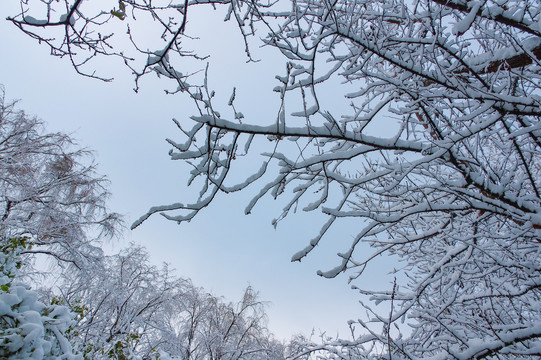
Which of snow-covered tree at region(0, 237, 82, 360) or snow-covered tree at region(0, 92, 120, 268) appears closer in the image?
snow-covered tree at region(0, 237, 82, 360)

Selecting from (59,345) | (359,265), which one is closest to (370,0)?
(359,265)

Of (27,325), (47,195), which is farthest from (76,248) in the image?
(27,325)

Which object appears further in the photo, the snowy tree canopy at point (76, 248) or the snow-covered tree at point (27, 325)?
the snowy tree canopy at point (76, 248)

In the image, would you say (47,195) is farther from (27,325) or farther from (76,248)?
(27,325)

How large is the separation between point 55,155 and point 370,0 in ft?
28.2

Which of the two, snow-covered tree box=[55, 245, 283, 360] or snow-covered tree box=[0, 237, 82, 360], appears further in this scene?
snow-covered tree box=[55, 245, 283, 360]

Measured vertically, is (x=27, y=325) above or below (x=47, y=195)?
below

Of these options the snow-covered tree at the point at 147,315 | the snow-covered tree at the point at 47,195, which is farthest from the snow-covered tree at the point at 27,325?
the snow-covered tree at the point at 47,195

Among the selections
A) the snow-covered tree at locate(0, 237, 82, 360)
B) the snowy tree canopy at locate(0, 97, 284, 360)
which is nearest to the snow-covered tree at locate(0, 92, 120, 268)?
the snowy tree canopy at locate(0, 97, 284, 360)

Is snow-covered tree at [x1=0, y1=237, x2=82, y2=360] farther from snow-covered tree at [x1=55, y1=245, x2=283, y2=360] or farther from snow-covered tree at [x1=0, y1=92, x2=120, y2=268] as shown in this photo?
snow-covered tree at [x1=0, y1=92, x2=120, y2=268]

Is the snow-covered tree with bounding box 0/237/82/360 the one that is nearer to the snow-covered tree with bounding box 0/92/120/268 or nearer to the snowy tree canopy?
the snowy tree canopy

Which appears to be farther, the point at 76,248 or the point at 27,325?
the point at 76,248

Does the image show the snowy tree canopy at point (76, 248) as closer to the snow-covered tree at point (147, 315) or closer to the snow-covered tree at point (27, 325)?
the snow-covered tree at point (147, 315)

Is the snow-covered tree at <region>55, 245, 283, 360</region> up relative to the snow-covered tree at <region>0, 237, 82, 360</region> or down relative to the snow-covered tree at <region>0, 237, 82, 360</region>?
up
